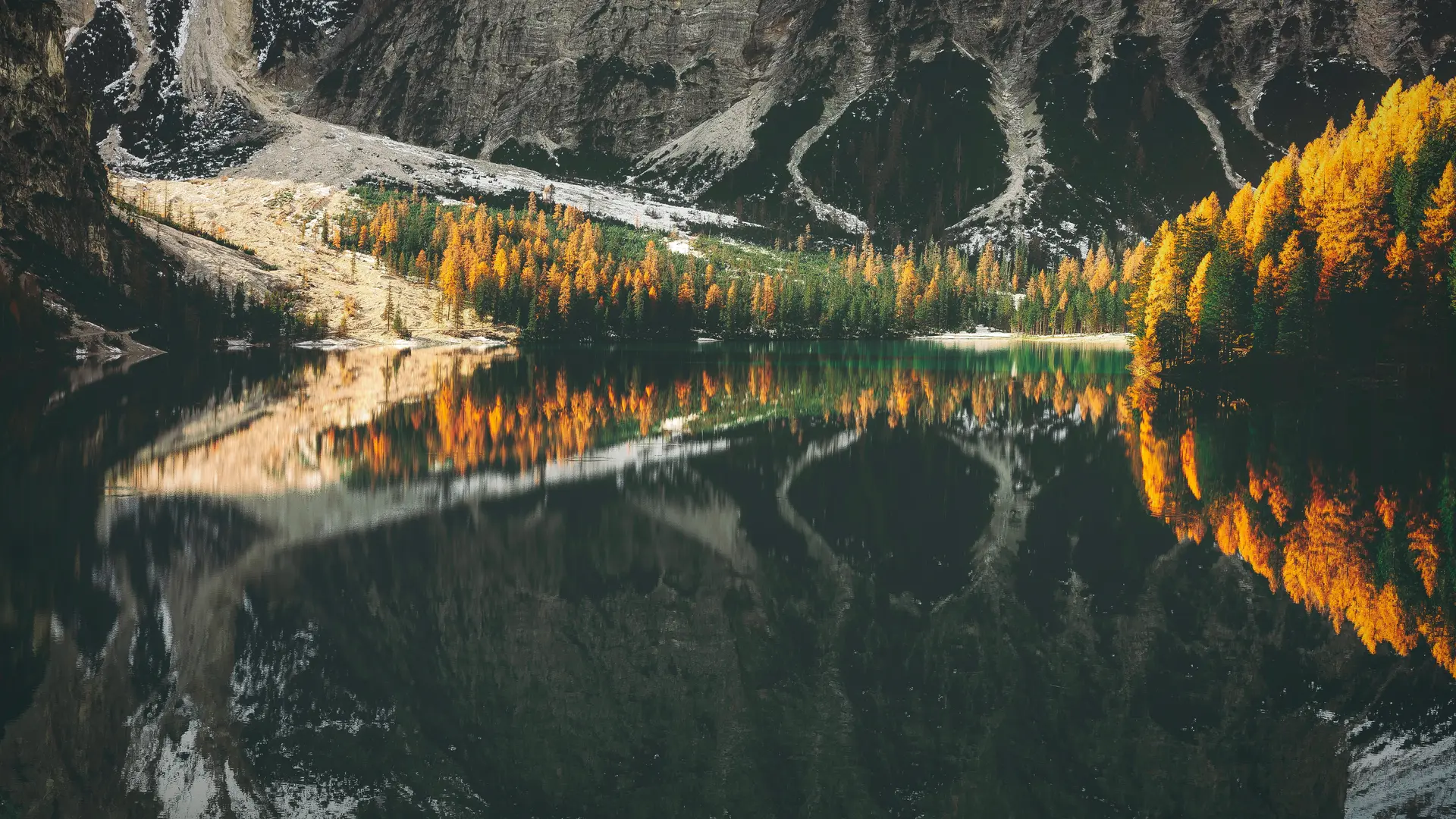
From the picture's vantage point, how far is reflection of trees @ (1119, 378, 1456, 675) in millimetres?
21953

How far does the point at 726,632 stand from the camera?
71.6ft

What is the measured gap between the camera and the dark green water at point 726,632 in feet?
50.9

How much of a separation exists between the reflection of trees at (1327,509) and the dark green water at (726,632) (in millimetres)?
180

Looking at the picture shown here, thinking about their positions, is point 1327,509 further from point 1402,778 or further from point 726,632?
point 726,632

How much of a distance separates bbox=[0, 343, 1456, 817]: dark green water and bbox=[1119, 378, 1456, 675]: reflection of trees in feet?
0.59

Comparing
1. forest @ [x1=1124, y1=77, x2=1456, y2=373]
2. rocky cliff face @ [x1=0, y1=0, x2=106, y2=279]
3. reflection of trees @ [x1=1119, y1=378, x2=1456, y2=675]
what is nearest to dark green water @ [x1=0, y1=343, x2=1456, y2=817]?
reflection of trees @ [x1=1119, y1=378, x2=1456, y2=675]


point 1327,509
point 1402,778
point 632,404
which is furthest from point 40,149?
point 1402,778

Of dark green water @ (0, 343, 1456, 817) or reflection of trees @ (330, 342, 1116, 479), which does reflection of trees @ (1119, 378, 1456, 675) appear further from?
reflection of trees @ (330, 342, 1116, 479)

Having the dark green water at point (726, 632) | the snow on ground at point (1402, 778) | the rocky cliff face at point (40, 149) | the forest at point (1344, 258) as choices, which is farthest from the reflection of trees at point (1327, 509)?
the rocky cliff face at point (40, 149)

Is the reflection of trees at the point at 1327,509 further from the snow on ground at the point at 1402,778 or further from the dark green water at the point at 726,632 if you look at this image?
the snow on ground at the point at 1402,778

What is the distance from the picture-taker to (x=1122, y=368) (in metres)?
109

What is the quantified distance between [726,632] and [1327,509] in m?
20.4

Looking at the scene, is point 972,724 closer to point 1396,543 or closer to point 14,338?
point 1396,543

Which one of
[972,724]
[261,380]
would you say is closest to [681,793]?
[972,724]
